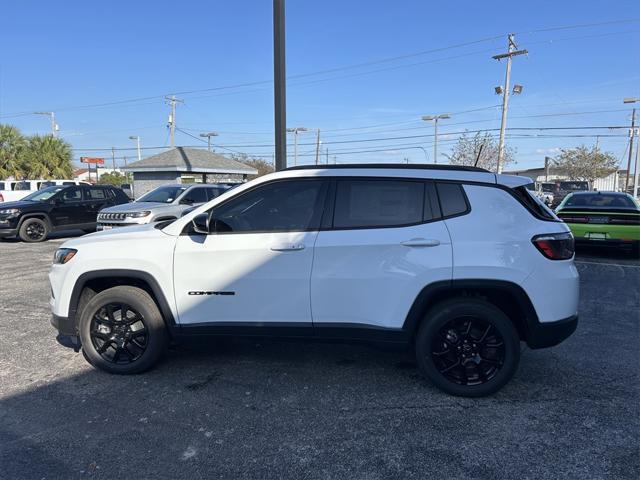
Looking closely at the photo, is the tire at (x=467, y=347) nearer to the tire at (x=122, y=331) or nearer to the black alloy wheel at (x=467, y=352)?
the black alloy wheel at (x=467, y=352)

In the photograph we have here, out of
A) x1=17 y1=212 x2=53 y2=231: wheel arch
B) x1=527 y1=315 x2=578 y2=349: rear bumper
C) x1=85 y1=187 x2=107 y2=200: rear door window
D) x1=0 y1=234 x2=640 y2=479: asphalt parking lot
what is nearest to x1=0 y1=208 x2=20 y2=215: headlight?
x1=17 y1=212 x2=53 y2=231: wheel arch

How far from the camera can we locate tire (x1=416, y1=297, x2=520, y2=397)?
3658mm

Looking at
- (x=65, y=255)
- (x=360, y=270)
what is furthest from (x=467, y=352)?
(x=65, y=255)

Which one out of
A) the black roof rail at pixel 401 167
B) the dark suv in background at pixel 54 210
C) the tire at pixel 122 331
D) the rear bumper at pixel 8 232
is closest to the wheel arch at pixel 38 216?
the dark suv in background at pixel 54 210

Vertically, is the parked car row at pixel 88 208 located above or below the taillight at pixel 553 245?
below

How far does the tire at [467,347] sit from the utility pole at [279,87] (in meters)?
6.08

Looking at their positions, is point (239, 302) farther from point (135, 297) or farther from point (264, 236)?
point (135, 297)

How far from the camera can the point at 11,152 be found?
35312 mm

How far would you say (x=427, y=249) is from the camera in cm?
364

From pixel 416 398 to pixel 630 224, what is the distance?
849cm

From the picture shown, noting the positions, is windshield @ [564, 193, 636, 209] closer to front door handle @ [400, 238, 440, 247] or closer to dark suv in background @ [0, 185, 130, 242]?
front door handle @ [400, 238, 440, 247]

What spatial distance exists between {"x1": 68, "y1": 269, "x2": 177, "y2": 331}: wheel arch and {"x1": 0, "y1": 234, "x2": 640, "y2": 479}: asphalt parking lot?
583 millimetres

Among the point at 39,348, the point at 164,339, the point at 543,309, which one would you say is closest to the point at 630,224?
the point at 543,309

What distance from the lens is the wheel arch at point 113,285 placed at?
3.97m
